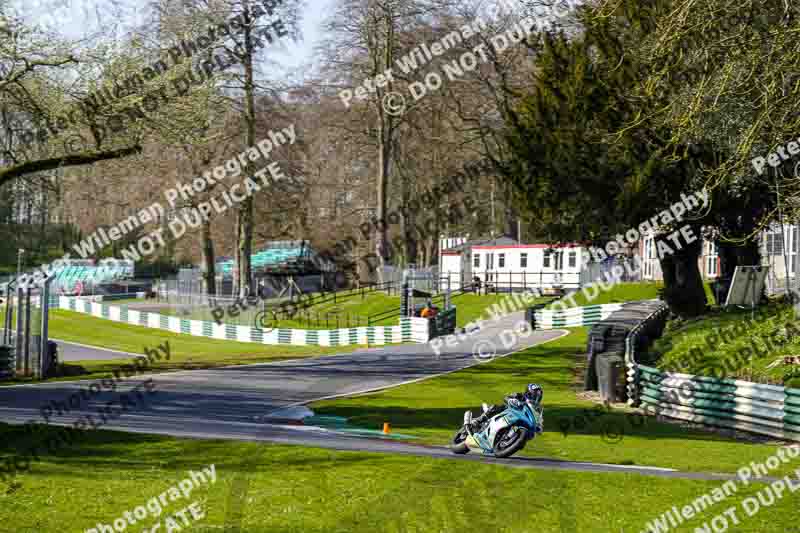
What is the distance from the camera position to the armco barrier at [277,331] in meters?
38.4

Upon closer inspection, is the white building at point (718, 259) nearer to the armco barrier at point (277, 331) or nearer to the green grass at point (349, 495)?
the armco barrier at point (277, 331)

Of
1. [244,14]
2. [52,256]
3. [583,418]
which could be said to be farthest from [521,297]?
[52,256]

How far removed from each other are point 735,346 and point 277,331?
26580mm

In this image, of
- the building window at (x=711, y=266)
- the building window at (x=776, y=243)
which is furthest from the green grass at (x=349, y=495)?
the building window at (x=711, y=266)

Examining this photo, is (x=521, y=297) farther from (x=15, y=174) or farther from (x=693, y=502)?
(x=693, y=502)

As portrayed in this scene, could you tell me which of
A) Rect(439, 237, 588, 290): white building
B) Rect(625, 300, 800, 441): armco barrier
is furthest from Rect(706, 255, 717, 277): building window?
Rect(625, 300, 800, 441): armco barrier

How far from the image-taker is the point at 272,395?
72.5 ft

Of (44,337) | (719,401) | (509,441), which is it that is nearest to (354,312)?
(44,337)

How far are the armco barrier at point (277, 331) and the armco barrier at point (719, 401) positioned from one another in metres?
17.9

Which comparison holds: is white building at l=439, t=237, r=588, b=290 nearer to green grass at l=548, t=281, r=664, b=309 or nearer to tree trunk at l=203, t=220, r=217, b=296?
green grass at l=548, t=281, r=664, b=309

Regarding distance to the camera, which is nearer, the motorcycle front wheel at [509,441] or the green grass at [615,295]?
the motorcycle front wheel at [509,441]

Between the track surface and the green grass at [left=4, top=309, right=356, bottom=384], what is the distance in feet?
8.06

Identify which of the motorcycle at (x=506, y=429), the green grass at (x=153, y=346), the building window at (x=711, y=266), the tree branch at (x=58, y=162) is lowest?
the green grass at (x=153, y=346)

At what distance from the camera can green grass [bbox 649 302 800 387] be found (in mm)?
18869
